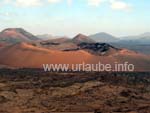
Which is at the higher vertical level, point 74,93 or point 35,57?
point 35,57

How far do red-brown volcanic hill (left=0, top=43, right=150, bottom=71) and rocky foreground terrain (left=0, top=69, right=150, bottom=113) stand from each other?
12.0 metres

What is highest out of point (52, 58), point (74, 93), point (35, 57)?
point (35, 57)

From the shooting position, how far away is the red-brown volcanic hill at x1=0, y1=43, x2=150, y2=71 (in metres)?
57.4

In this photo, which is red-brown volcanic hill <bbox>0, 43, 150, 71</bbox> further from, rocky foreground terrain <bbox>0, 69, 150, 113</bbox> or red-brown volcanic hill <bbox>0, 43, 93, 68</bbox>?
rocky foreground terrain <bbox>0, 69, 150, 113</bbox>

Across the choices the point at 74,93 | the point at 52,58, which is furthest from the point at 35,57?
the point at 74,93

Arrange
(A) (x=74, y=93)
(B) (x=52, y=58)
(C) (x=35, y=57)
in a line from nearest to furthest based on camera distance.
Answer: (A) (x=74, y=93)
(B) (x=52, y=58)
(C) (x=35, y=57)

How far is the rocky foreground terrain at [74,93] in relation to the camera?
2886 centimetres

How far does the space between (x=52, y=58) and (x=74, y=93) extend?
2570 centimetres

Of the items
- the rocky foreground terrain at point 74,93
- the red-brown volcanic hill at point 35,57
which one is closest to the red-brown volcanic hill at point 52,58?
the red-brown volcanic hill at point 35,57

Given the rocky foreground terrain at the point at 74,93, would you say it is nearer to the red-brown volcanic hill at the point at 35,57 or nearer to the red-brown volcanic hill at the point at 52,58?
the red-brown volcanic hill at the point at 52,58

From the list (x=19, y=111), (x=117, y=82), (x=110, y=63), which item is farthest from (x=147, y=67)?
(x=19, y=111)

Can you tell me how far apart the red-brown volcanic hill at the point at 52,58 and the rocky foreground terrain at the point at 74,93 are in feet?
39.3

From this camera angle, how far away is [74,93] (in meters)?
34.0

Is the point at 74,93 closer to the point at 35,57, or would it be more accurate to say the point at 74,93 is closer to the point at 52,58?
the point at 52,58
